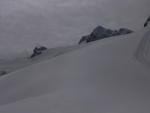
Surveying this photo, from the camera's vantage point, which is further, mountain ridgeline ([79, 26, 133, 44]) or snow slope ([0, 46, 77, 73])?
snow slope ([0, 46, 77, 73])

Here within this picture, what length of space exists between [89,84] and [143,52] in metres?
5.98

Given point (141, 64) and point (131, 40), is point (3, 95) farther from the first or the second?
point (131, 40)

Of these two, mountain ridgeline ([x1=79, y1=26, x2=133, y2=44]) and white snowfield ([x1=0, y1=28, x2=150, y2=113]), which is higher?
mountain ridgeline ([x1=79, y1=26, x2=133, y2=44])

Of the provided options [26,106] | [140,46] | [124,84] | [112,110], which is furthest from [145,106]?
[140,46]

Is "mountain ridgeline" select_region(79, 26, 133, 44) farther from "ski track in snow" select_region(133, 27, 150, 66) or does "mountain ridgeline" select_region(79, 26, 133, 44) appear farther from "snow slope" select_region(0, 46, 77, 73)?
"ski track in snow" select_region(133, 27, 150, 66)

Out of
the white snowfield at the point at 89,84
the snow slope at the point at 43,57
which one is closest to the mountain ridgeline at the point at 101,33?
the snow slope at the point at 43,57

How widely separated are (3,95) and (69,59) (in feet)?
17.6

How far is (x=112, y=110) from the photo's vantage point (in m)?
7.06

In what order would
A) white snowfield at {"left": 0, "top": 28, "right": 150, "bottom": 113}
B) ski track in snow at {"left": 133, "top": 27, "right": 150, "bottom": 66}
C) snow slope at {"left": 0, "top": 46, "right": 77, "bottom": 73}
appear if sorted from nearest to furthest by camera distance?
white snowfield at {"left": 0, "top": 28, "right": 150, "bottom": 113}, ski track in snow at {"left": 133, "top": 27, "right": 150, "bottom": 66}, snow slope at {"left": 0, "top": 46, "right": 77, "bottom": 73}

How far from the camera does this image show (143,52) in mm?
15266

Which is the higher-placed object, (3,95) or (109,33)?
(109,33)

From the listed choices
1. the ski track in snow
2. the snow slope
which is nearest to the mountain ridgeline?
the snow slope

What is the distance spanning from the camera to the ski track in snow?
13333 mm

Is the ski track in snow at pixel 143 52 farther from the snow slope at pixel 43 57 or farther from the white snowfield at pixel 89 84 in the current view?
the snow slope at pixel 43 57
